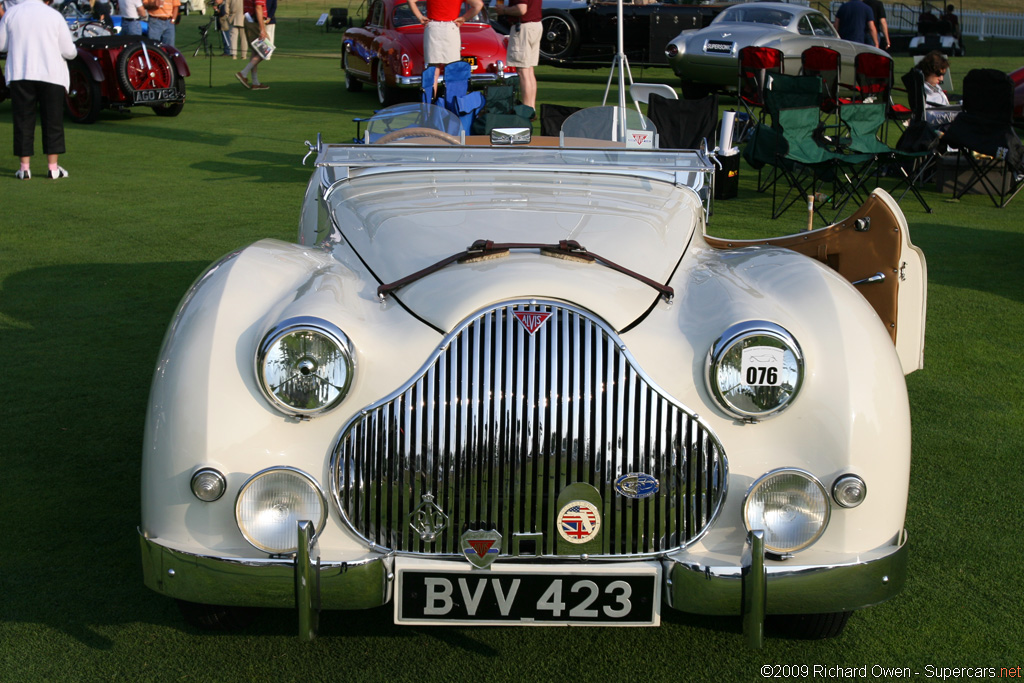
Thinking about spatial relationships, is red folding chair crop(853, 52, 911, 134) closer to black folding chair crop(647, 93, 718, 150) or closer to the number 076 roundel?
black folding chair crop(647, 93, 718, 150)

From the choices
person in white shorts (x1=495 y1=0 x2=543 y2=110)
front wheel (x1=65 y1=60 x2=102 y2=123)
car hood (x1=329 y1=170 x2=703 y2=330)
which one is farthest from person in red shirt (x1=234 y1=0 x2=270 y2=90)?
car hood (x1=329 y1=170 x2=703 y2=330)

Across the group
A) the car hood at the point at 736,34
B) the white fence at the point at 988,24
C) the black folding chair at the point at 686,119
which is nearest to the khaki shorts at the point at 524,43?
the black folding chair at the point at 686,119

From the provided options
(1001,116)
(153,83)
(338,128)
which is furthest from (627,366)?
(153,83)

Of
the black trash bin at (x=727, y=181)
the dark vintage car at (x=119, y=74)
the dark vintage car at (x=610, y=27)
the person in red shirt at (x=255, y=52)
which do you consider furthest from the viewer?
the dark vintage car at (x=610, y=27)

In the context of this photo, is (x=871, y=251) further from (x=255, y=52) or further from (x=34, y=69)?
(x=255, y=52)

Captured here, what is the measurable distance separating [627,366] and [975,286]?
5138 mm

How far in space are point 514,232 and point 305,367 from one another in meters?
0.91

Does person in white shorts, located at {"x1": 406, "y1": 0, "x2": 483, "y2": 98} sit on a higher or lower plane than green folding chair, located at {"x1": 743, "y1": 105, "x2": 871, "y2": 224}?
higher

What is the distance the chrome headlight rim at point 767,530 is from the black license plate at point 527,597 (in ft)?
1.01

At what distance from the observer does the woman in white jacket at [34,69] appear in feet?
31.7

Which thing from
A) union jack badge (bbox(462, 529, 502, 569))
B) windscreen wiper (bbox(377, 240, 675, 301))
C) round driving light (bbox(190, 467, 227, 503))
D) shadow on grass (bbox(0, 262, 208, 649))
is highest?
windscreen wiper (bbox(377, 240, 675, 301))

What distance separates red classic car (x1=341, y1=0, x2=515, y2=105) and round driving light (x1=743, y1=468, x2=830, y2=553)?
11174 millimetres

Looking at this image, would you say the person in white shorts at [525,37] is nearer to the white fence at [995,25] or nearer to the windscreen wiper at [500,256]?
the windscreen wiper at [500,256]

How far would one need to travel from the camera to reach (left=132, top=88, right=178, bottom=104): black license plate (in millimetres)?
13469
